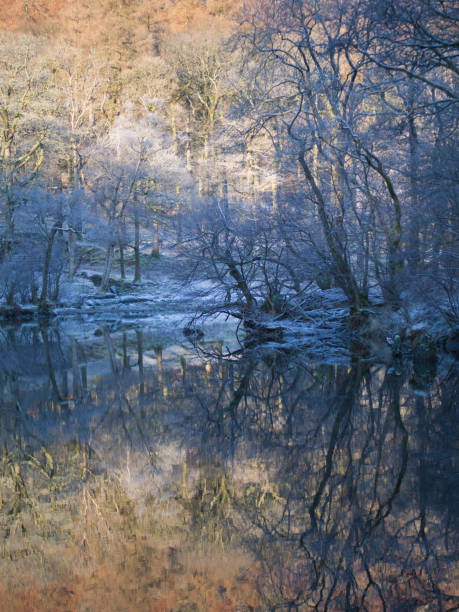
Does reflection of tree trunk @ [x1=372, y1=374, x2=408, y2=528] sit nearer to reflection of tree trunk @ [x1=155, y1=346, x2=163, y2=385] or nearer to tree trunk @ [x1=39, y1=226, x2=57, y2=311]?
reflection of tree trunk @ [x1=155, y1=346, x2=163, y2=385]

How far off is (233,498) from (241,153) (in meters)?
16.6

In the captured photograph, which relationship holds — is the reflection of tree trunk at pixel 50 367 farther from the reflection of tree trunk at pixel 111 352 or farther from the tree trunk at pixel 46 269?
the tree trunk at pixel 46 269

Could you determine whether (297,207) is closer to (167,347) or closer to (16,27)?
(167,347)

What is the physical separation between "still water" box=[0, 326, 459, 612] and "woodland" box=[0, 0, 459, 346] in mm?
3273

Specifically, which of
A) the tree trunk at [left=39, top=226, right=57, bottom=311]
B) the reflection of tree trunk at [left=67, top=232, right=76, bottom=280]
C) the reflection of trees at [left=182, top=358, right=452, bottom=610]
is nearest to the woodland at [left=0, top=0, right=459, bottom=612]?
the reflection of trees at [left=182, top=358, right=452, bottom=610]

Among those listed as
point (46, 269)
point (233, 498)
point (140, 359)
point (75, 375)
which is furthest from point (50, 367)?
point (46, 269)

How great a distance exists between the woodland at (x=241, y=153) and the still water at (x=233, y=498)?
3.27 metres

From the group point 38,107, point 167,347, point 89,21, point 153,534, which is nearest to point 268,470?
point 153,534

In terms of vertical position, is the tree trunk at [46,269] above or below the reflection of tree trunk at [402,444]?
above

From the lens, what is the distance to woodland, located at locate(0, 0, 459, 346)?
994 centimetres

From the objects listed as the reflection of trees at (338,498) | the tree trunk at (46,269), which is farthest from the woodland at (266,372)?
the tree trunk at (46,269)

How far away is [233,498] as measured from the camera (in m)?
3.72

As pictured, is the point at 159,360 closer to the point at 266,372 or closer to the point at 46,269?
the point at 266,372

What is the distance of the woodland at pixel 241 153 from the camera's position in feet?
32.6
